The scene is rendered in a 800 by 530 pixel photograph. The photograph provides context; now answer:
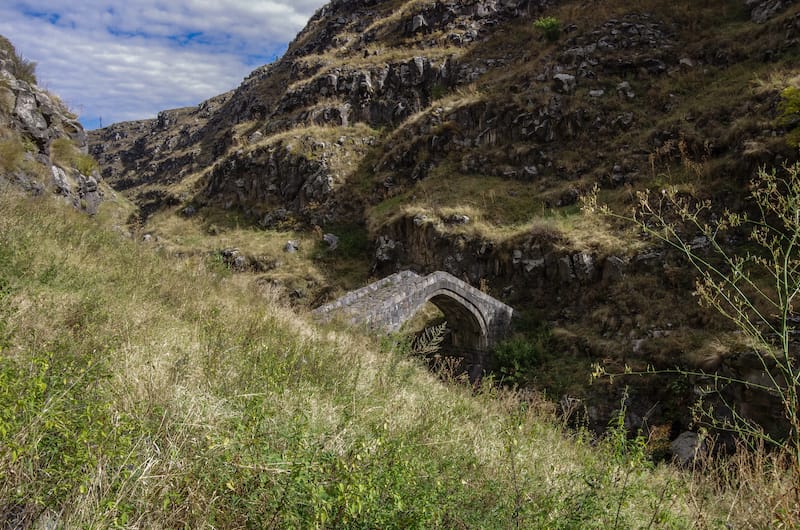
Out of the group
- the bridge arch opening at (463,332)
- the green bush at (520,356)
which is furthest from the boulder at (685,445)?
the bridge arch opening at (463,332)

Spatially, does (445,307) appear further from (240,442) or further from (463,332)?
(240,442)

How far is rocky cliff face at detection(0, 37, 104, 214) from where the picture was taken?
11.7m

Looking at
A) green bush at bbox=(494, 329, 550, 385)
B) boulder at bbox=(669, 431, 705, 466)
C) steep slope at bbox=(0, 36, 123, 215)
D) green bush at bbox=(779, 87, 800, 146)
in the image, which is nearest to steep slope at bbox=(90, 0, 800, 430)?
green bush at bbox=(494, 329, 550, 385)

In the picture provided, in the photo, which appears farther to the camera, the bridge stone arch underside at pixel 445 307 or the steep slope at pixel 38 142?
the bridge stone arch underside at pixel 445 307

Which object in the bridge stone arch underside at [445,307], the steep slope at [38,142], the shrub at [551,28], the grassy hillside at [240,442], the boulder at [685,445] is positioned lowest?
the boulder at [685,445]

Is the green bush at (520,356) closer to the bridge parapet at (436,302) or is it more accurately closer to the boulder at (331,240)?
the bridge parapet at (436,302)

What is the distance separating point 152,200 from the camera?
39531mm

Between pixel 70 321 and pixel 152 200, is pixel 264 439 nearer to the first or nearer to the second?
pixel 70 321

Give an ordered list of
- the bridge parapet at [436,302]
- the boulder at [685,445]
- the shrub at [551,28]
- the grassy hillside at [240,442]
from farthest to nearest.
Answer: the shrub at [551,28]
the bridge parapet at [436,302]
the boulder at [685,445]
the grassy hillside at [240,442]

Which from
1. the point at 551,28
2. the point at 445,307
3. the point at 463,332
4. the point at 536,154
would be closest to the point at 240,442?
the point at 445,307

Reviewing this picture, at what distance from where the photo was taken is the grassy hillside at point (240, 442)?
81.2 inches

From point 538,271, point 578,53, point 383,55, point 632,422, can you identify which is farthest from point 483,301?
point 383,55

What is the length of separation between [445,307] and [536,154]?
10.5m

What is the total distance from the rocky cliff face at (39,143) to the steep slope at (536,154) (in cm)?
945
